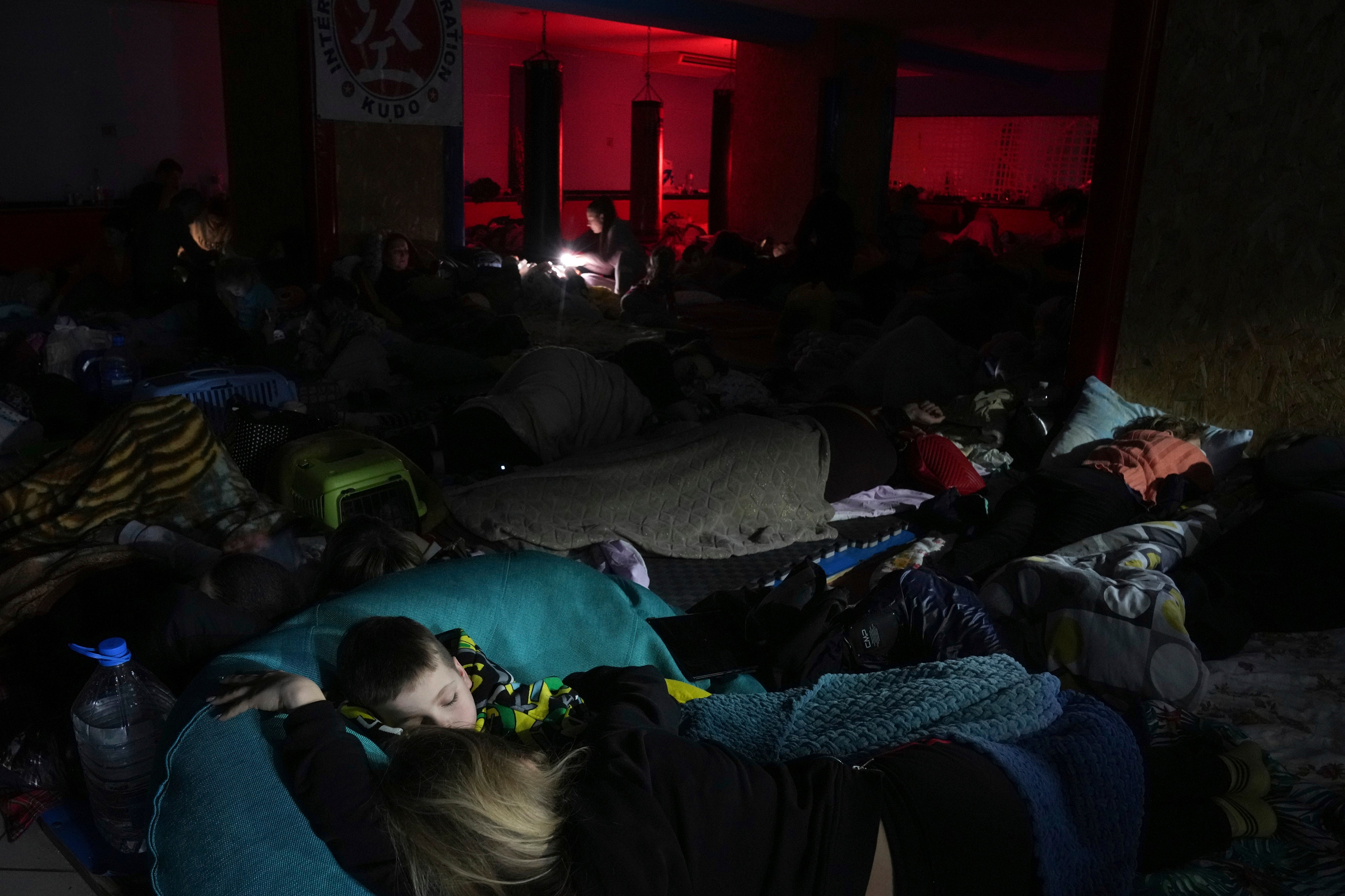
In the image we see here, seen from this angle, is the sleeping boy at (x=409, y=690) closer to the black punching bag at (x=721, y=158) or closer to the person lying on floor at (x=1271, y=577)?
the person lying on floor at (x=1271, y=577)

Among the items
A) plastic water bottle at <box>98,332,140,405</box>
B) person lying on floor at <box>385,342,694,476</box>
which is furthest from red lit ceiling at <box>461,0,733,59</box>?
person lying on floor at <box>385,342,694,476</box>

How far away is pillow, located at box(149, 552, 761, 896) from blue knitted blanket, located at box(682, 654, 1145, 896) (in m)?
0.32

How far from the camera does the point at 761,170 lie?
9.88 m

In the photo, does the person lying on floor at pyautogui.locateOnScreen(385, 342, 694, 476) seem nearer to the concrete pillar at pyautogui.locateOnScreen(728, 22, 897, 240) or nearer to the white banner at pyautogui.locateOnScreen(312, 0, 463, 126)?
the white banner at pyautogui.locateOnScreen(312, 0, 463, 126)

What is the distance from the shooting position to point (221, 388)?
11.5 ft

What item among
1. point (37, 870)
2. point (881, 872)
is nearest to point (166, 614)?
point (37, 870)

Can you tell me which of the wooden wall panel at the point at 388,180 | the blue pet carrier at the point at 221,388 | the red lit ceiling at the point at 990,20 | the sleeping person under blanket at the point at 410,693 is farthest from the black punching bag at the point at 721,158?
the sleeping person under blanket at the point at 410,693

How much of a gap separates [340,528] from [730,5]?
7292mm

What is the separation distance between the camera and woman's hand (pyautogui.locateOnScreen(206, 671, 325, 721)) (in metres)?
1.29

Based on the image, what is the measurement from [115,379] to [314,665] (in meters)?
2.94

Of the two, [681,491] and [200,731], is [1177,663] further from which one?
[200,731]

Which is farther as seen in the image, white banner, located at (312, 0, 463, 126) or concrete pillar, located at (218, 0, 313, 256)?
concrete pillar, located at (218, 0, 313, 256)

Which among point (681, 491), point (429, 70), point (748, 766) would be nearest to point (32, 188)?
point (429, 70)

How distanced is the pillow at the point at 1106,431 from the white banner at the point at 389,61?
423 cm
